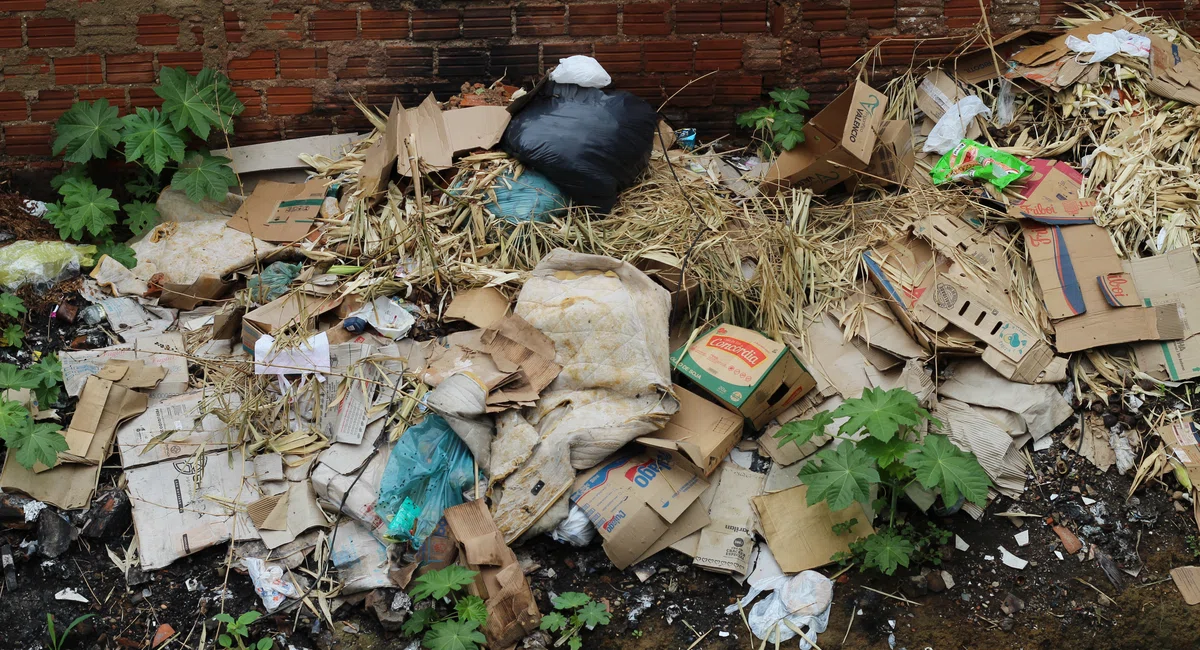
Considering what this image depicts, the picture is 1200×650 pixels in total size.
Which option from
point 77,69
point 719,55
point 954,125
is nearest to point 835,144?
point 954,125

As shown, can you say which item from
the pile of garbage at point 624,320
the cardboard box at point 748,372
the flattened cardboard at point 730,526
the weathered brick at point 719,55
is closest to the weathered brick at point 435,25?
the pile of garbage at point 624,320

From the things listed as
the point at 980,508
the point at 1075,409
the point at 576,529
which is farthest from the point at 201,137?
the point at 1075,409

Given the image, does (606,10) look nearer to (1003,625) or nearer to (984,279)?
(984,279)

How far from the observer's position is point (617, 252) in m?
3.83

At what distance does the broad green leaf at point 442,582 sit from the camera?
9.62 feet

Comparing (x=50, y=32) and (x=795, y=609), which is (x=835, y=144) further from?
(x=50, y=32)

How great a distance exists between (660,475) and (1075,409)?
62.4 inches

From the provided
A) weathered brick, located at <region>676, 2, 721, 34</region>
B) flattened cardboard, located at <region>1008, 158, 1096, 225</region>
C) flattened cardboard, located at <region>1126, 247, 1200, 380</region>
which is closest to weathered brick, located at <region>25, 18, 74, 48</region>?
weathered brick, located at <region>676, 2, 721, 34</region>

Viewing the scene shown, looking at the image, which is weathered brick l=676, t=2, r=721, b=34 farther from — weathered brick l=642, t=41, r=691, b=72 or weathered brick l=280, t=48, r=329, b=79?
weathered brick l=280, t=48, r=329, b=79

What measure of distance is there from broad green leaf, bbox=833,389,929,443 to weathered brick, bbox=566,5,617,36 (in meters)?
2.16

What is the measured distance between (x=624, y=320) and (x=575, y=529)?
0.75 metres

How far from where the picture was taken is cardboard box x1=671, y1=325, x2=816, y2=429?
3328 mm

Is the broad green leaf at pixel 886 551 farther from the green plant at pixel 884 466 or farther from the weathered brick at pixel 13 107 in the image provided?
the weathered brick at pixel 13 107

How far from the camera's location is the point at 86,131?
4066 mm
